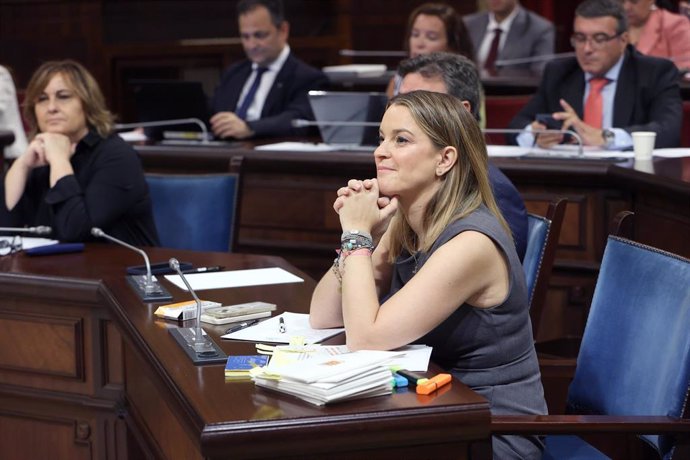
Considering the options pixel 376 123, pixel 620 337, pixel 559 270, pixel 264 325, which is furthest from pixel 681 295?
pixel 376 123

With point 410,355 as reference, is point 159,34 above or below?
above

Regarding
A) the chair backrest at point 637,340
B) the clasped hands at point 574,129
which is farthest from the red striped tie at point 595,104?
the chair backrest at point 637,340

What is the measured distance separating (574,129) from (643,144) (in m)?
0.51

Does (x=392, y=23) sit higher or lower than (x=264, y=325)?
higher

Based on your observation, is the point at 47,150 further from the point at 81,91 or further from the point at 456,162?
the point at 456,162

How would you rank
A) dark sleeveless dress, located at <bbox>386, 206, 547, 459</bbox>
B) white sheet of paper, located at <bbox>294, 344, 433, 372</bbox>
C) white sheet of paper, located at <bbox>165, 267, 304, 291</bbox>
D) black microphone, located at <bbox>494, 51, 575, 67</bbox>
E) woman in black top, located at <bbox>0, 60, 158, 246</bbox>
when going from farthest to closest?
black microphone, located at <bbox>494, 51, 575, 67</bbox>
woman in black top, located at <bbox>0, 60, 158, 246</bbox>
white sheet of paper, located at <bbox>165, 267, 304, 291</bbox>
dark sleeveless dress, located at <bbox>386, 206, 547, 459</bbox>
white sheet of paper, located at <bbox>294, 344, 433, 372</bbox>

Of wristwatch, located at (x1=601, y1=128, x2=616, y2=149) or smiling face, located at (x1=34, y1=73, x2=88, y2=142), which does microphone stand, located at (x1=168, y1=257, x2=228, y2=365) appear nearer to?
smiling face, located at (x1=34, y1=73, x2=88, y2=142)

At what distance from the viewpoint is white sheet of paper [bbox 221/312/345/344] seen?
224 cm

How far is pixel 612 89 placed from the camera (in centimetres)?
464

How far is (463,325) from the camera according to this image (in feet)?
7.00

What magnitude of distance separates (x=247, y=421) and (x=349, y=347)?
39cm

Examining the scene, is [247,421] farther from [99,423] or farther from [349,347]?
[99,423]

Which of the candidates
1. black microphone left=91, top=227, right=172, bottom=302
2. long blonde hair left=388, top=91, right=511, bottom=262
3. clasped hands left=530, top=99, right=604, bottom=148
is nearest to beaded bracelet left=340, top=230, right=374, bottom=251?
long blonde hair left=388, top=91, right=511, bottom=262

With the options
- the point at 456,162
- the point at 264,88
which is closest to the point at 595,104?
the point at 264,88
